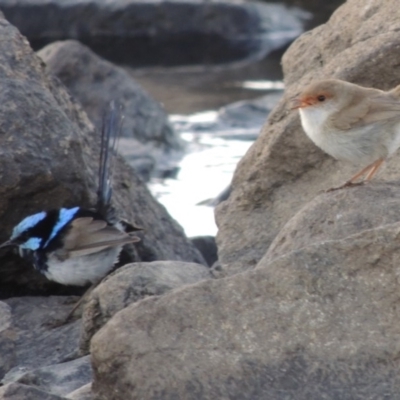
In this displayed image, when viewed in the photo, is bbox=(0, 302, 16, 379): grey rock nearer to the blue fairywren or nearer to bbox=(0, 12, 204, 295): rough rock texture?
the blue fairywren

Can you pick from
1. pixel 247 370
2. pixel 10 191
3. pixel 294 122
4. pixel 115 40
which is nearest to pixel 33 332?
pixel 10 191

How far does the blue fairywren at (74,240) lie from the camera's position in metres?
6.72

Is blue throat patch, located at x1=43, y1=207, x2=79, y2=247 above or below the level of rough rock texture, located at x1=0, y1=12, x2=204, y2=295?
below

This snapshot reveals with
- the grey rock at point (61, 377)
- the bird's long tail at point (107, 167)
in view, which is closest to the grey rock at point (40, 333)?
the grey rock at point (61, 377)

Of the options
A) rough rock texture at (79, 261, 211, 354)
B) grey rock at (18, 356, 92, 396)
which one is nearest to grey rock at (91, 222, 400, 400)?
grey rock at (18, 356, 92, 396)

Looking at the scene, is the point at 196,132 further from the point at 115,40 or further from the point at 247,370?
the point at 247,370

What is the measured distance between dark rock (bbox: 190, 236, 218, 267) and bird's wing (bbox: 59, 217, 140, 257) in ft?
6.50

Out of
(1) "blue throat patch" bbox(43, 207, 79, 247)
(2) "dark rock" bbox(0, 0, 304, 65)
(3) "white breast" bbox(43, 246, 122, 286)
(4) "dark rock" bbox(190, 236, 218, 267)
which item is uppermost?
(1) "blue throat patch" bbox(43, 207, 79, 247)

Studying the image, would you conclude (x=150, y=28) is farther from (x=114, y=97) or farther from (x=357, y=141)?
(x=357, y=141)

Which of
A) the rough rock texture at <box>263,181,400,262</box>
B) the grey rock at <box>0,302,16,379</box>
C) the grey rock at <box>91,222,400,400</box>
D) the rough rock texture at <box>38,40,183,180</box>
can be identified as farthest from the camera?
the rough rock texture at <box>38,40,183,180</box>

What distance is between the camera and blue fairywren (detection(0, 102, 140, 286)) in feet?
22.1

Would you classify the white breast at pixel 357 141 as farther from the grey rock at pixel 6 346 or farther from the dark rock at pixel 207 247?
the dark rock at pixel 207 247

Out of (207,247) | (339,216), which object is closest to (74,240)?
(339,216)

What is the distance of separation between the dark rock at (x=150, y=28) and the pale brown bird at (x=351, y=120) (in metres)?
12.3
